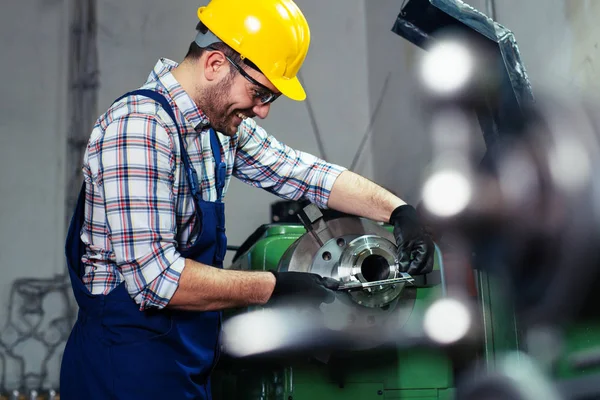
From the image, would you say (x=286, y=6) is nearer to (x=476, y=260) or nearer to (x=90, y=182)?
(x=90, y=182)

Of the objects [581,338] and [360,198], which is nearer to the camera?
[581,338]

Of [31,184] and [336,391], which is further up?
[31,184]

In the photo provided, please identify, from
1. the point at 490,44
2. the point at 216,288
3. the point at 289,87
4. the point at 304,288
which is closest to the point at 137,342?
the point at 216,288

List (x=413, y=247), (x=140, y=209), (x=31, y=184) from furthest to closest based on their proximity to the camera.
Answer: (x=31, y=184) → (x=413, y=247) → (x=140, y=209)

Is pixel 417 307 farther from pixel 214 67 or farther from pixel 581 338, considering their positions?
pixel 214 67

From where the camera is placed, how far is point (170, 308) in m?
0.97

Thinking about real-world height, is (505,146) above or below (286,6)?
below

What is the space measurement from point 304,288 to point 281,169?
326 millimetres

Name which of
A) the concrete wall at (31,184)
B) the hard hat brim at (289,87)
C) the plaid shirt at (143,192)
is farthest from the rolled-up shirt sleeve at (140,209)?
the concrete wall at (31,184)

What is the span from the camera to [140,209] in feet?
3.03

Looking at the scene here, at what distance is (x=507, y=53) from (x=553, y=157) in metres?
0.29

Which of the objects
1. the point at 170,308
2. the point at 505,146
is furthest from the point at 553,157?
the point at 170,308

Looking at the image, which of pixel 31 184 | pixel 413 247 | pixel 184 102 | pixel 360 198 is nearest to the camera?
pixel 184 102

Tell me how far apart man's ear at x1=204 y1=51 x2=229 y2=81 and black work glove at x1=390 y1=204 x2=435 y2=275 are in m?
0.43
